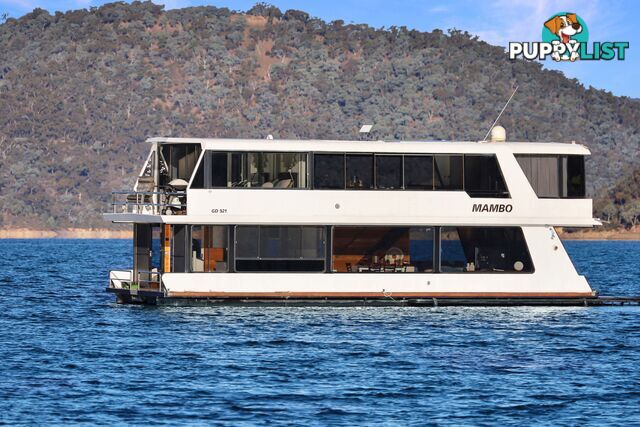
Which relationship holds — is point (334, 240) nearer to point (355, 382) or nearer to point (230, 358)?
point (230, 358)

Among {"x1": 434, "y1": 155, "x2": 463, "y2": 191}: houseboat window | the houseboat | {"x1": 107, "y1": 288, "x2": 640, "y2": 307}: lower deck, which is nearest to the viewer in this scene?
{"x1": 107, "y1": 288, "x2": 640, "y2": 307}: lower deck

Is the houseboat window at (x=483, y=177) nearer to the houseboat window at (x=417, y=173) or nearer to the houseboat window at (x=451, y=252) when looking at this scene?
the houseboat window at (x=417, y=173)

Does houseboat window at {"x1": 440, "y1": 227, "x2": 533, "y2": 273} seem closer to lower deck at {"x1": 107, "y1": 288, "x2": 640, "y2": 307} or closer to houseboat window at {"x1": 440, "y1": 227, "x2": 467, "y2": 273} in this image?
houseboat window at {"x1": 440, "y1": 227, "x2": 467, "y2": 273}

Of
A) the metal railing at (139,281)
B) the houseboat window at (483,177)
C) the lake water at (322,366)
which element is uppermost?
the houseboat window at (483,177)

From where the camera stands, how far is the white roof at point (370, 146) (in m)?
32.3

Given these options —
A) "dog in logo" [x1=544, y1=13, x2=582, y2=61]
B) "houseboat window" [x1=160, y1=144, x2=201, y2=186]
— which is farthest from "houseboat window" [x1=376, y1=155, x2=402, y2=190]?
"dog in logo" [x1=544, y1=13, x2=582, y2=61]

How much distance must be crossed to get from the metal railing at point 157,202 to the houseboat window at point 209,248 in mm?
770

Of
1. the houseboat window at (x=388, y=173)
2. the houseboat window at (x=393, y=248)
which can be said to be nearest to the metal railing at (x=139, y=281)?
the houseboat window at (x=393, y=248)

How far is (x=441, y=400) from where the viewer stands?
2172cm

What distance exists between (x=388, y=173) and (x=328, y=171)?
1596mm

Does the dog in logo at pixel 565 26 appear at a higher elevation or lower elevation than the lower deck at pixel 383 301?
higher

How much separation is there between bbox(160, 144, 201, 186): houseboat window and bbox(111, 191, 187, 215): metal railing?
1.98 feet

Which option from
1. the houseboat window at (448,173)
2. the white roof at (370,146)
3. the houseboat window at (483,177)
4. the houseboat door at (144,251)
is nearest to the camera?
the white roof at (370,146)

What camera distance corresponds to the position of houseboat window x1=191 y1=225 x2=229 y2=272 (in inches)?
1259
